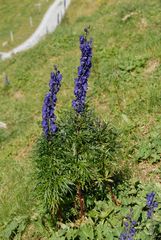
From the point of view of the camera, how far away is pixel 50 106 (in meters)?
7.20

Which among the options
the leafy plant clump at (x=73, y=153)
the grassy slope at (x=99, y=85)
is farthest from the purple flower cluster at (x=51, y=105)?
the grassy slope at (x=99, y=85)

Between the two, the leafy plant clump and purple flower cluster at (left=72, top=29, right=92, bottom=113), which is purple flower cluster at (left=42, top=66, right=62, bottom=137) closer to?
the leafy plant clump

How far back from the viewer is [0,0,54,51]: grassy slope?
47.4 m

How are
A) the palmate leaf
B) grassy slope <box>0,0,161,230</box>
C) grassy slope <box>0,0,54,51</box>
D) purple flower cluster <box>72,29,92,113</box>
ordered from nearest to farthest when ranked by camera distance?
purple flower cluster <box>72,29,92,113</box> < the palmate leaf < grassy slope <box>0,0,161,230</box> < grassy slope <box>0,0,54,51</box>

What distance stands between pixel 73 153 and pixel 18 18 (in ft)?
155

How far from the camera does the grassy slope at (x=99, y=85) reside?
11.1 metres

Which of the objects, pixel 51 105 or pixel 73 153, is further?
pixel 73 153

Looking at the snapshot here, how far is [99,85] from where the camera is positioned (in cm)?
1477

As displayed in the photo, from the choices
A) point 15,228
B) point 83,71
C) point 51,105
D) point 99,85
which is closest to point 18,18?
point 99,85

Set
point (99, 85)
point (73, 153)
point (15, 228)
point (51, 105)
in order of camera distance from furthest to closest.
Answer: point (99, 85) < point (15, 228) < point (73, 153) < point (51, 105)

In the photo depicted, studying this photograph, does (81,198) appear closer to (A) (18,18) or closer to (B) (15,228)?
(B) (15,228)

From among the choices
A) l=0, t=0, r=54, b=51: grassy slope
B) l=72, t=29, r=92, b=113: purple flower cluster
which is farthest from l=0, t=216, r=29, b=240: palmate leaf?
l=0, t=0, r=54, b=51: grassy slope

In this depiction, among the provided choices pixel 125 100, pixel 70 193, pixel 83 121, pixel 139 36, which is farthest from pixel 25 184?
pixel 139 36

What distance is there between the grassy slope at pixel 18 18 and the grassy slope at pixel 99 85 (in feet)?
82.3
